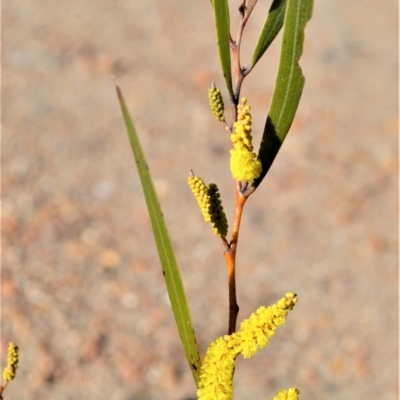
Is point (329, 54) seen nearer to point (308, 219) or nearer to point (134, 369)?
point (308, 219)

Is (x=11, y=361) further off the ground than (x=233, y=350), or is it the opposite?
(x=11, y=361)

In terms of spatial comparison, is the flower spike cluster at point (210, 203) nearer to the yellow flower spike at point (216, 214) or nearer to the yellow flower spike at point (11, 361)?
the yellow flower spike at point (216, 214)

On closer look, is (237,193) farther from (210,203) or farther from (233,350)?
(233,350)

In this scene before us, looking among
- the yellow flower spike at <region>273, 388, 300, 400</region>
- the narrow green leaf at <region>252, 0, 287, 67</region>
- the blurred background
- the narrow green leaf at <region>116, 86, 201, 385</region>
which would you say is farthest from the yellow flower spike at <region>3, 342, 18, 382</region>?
the blurred background

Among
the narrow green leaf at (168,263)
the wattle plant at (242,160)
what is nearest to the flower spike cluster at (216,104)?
the wattle plant at (242,160)

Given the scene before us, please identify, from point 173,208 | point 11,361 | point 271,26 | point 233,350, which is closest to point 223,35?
point 271,26

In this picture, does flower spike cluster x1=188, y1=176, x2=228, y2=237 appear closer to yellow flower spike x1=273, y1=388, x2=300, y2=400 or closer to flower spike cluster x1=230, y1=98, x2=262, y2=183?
flower spike cluster x1=230, y1=98, x2=262, y2=183

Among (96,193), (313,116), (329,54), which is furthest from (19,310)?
(329,54)
